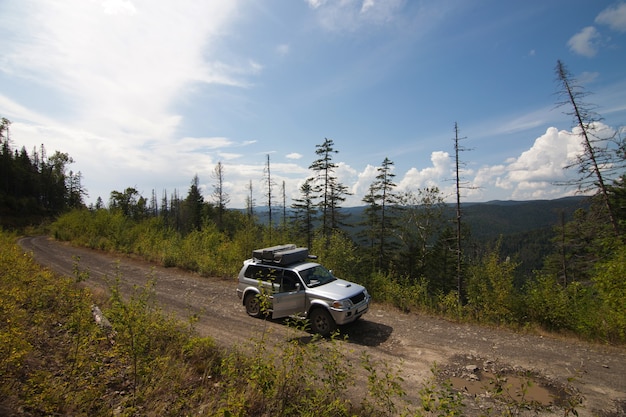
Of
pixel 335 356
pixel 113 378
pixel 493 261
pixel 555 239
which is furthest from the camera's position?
pixel 555 239

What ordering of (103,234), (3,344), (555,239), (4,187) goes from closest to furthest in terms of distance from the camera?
(3,344) < (103,234) < (555,239) < (4,187)

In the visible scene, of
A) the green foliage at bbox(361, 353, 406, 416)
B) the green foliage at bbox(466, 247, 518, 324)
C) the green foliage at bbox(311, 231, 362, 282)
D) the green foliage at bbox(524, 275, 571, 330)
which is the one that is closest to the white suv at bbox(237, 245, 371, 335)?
the green foliage at bbox(361, 353, 406, 416)

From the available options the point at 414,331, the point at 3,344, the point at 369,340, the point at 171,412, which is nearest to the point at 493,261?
the point at 414,331

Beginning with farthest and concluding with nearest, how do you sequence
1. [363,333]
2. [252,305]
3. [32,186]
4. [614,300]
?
[32,186]
[252,305]
[363,333]
[614,300]

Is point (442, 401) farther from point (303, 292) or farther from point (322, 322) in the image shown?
point (303, 292)

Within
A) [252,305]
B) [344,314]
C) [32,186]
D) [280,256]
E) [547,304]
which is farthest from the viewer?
[32,186]

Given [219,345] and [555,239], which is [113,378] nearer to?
[219,345]

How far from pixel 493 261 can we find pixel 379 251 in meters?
21.1

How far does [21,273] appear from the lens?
7625 millimetres

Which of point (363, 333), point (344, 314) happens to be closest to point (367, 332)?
point (363, 333)

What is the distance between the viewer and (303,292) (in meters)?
8.96

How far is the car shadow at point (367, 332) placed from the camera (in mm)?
8258

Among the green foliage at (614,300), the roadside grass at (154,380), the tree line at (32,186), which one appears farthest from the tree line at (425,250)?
the tree line at (32,186)

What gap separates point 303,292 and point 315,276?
82 centimetres
